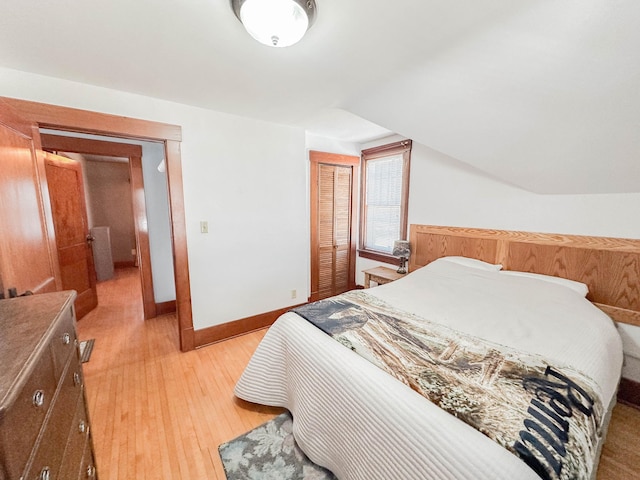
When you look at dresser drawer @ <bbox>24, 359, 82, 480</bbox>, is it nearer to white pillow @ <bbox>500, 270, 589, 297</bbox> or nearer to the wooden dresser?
the wooden dresser

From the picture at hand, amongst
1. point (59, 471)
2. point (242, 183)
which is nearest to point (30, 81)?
point (242, 183)

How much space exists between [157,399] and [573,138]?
10.8 feet

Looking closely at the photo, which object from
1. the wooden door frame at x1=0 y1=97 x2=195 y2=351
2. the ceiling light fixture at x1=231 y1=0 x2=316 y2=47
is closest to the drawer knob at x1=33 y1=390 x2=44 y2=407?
the ceiling light fixture at x1=231 y1=0 x2=316 y2=47

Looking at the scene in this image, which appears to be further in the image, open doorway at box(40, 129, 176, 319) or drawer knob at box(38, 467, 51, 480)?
open doorway at box(40, 129, 176, 319)

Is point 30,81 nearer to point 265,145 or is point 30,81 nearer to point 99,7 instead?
point 99,7

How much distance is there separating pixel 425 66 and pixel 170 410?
277 centimetres

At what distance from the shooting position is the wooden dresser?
0.53 metres

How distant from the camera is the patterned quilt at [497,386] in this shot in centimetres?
79

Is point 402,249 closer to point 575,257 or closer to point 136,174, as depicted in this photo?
point 575,257

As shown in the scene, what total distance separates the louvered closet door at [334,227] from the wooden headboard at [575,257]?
1.43 m

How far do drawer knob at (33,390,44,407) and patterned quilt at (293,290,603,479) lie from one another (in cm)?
110

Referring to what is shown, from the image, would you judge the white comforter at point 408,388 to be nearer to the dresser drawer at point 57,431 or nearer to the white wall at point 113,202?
the dresser drawer at point 57,431

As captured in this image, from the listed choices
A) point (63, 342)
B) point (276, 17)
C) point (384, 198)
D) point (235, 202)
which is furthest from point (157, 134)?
point (384, 198)

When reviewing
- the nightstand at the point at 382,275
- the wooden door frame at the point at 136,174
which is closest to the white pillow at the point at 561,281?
the nightstand at the point at 382,275
